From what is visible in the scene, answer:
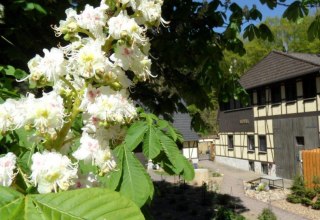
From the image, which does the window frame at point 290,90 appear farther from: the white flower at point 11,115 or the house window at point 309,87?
the white flower at point 11,115

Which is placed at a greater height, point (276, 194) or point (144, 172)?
point (144, 172)

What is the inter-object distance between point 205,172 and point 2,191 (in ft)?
72.5

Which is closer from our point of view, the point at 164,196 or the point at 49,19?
the point at 49,19

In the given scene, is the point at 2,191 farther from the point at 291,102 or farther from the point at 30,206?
the point at 291,102

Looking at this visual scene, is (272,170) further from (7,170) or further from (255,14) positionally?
(7,170)

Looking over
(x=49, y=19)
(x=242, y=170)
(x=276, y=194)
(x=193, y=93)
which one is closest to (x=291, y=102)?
(x=276, y=194)

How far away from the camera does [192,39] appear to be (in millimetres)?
6023

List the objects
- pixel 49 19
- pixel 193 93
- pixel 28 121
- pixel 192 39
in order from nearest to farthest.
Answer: pixel 28 121 → pixel 49 19 → pixel 192 39 → pixel 193 93

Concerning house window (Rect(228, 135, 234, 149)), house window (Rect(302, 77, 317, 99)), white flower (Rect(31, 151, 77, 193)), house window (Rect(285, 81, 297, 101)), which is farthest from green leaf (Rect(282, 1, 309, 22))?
house window (Rect(228, 135, 234, 149))

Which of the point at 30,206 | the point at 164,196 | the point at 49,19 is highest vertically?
the point at 49,19

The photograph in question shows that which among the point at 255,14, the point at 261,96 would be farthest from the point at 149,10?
the point at 261,96

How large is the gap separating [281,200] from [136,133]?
15.8 meters

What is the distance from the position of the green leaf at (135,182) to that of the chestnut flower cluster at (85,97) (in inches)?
10.9

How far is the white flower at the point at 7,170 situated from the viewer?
3.52 ft
